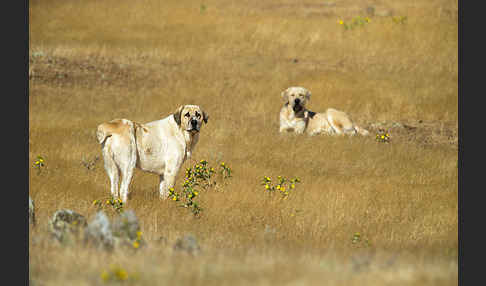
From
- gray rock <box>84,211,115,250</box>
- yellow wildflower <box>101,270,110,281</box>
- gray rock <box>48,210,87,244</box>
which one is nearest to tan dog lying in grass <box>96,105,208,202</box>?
gray rock <box>48,210,87,244</box>

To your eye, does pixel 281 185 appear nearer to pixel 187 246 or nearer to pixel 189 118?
pixel 189 118

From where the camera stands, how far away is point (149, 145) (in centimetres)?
1005

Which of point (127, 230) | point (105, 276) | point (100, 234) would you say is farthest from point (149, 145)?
point (105, 276)

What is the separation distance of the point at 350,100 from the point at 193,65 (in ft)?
26.6

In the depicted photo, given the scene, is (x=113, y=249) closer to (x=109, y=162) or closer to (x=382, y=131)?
(x=109, y=162)

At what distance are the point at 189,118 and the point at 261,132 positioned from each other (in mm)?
7840

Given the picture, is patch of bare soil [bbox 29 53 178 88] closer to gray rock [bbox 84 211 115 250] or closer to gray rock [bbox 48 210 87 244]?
gray rock [bbox 48 210 87 244]

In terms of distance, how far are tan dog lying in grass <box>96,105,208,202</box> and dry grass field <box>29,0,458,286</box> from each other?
513mm

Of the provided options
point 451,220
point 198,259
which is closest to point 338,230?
point 451,220

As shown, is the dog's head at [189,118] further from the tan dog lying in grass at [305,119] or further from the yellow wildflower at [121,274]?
the tan dog lying in grass at [305,119]

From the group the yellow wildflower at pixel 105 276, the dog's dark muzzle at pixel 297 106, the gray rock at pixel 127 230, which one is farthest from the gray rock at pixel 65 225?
the dog's dark muzzle at pixel 297 106

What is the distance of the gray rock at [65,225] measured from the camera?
686 cm

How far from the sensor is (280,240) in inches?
340

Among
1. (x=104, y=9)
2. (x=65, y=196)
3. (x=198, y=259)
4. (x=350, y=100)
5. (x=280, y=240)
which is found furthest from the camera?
(x=104, y=9)
